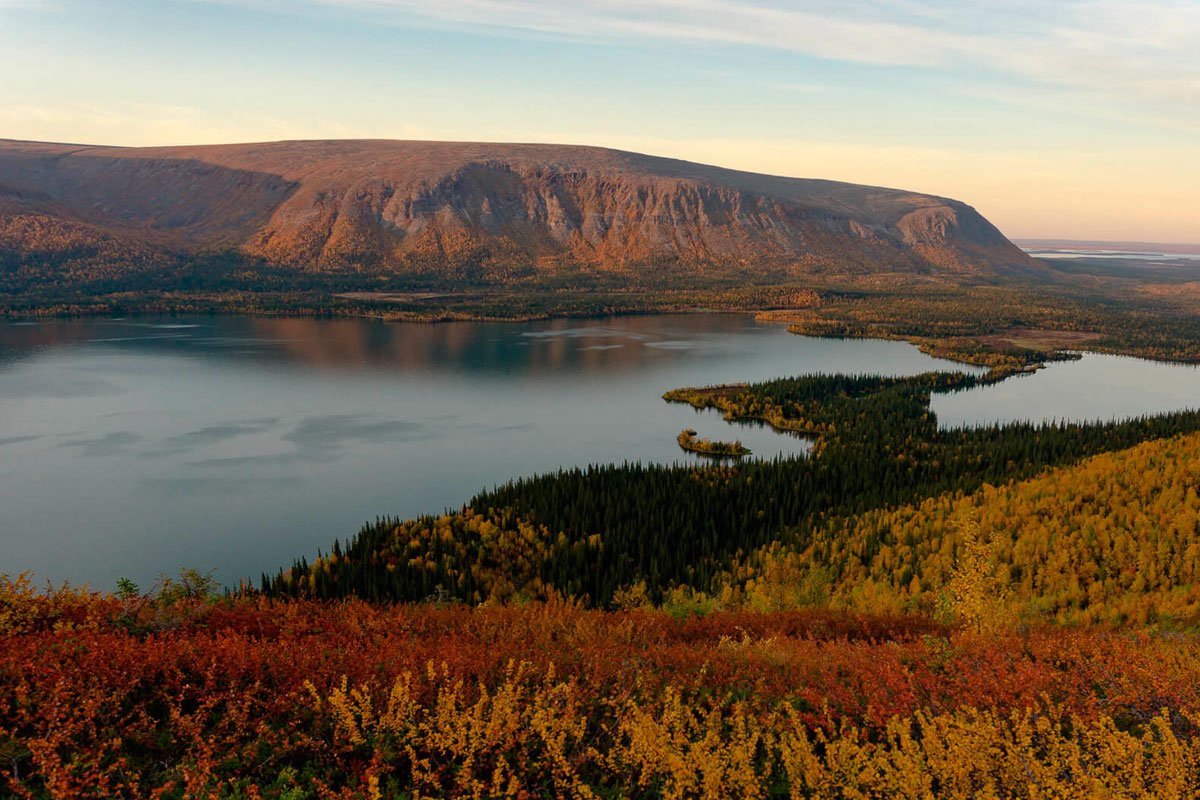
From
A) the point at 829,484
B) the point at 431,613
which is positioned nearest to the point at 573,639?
the point at 431,613

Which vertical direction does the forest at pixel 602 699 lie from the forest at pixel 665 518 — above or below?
above

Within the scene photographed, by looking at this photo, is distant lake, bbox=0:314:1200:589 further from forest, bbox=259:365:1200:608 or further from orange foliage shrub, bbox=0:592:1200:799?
orange foliage shrub, bbox=0:592:1200:799

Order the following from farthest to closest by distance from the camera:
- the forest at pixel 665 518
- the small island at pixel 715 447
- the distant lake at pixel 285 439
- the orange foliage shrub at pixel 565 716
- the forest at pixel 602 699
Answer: the small island at pixel 715 447, the distant lake at pixel 285 439, the forest at pixel 665 518, the forest at pixel 602 699, the orange foliage shrub at pixel 565 716

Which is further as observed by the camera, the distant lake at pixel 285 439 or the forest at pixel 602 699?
the distant lake at pixel 285 439

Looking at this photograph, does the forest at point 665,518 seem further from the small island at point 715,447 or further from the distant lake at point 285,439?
the small island at point 715,447

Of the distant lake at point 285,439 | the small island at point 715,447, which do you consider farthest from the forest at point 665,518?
the small island at point 715,447

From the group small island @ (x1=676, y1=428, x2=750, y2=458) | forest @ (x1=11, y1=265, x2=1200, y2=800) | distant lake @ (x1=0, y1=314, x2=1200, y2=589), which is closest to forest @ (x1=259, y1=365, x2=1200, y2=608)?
distant lake @ (x1=0, y1=314, x2=1200, y2=589)
